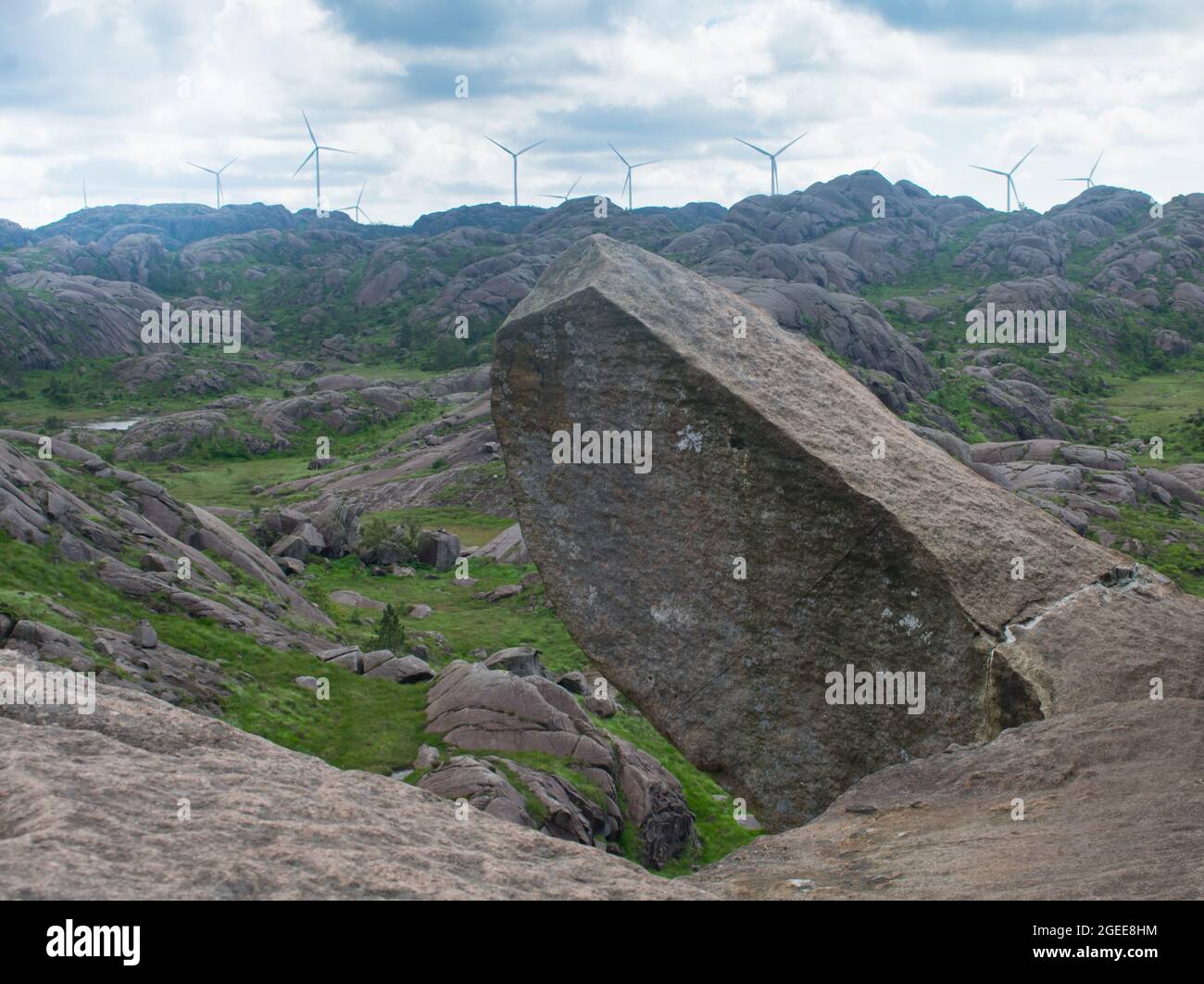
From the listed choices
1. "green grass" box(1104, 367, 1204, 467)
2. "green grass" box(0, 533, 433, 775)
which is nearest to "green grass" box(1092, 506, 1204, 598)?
"green grass" box(1104, 367, 1204, 467)

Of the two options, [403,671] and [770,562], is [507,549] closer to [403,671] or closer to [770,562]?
[403,671]

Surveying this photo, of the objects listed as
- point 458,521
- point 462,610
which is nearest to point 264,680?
point 462,610

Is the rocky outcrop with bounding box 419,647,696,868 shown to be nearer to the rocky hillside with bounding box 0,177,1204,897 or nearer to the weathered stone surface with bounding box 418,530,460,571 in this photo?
the rocky hillside with bounding box 0,177,1204,897

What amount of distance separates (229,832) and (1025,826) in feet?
18.5

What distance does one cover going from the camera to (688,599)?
13797 mm

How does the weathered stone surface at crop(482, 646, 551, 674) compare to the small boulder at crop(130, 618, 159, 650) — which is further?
the weathered stone surface at crop(482, 646, 551, 674)

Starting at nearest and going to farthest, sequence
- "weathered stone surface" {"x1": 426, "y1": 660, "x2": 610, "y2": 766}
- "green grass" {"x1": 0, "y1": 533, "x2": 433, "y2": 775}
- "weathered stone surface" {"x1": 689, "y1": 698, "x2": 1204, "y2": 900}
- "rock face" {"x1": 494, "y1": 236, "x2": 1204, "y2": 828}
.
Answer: "weathered stone surface" {"x1": 689, "y1": 698, "x2": 1204, "y2": 900} → "rock face" {"x1": 494, "y1": 236, "x2": 1204, "y2": 828} → "green grass" {"x1": 0, "y1": 533, "x2": 433, "y2": 775} → "weathered stone surface" {"x1": 426, "y1": 660, "x2": 610, "y2": 766}

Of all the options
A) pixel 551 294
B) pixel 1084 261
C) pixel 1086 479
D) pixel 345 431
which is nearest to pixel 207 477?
pixel 345 431

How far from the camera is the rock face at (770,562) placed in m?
12.8

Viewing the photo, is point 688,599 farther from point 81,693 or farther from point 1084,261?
point 1084,261

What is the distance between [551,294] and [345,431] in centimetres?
7382

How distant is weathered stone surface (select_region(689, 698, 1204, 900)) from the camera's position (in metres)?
6.42

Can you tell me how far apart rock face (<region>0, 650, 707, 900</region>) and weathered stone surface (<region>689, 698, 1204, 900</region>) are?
1.55 m

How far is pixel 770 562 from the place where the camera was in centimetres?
1337
